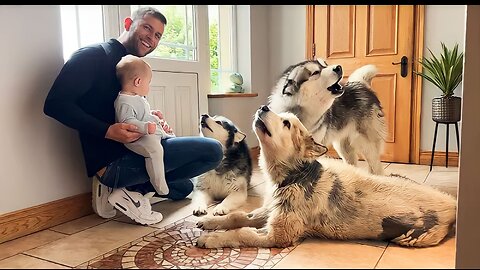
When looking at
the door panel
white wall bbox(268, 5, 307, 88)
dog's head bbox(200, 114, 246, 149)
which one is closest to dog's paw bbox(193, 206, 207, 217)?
dog's head bbox(200, 114, 246, 149)

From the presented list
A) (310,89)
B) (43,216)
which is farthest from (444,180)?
(43,216)

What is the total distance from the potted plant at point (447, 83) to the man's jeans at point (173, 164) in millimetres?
2202

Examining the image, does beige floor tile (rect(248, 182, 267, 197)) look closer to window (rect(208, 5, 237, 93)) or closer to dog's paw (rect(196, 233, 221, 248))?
dog's paw (rect(196, 233, 221, 248))

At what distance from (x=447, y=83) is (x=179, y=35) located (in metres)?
2.32

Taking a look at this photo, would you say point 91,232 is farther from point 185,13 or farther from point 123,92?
point 185,13

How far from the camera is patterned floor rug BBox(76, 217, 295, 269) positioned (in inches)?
57.3

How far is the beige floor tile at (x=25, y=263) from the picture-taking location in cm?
148

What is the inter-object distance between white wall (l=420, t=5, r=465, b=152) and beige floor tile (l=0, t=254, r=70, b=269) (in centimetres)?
345

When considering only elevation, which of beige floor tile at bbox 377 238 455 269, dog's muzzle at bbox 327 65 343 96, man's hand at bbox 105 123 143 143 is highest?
dog's muzzle at bbox 327 65 343 96

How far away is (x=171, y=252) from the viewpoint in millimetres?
1596

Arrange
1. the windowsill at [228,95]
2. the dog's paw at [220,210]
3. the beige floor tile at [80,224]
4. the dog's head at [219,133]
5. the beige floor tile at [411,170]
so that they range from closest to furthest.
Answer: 1. the beige floor tile at [80,224]
2. the dog's paw at [220,210]
3. the dog's head at [219,133]
4. the beige floor tile at [411,170]
5. the windowsill at [228,95]

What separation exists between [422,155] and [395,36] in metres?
1.20

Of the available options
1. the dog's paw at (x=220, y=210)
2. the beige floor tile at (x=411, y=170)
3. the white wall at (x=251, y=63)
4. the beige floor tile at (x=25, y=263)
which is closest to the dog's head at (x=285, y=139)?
the dog's paw at (x=220, y=210)

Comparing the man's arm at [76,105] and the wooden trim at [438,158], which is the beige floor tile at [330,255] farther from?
the wooden trim at [438,158]
